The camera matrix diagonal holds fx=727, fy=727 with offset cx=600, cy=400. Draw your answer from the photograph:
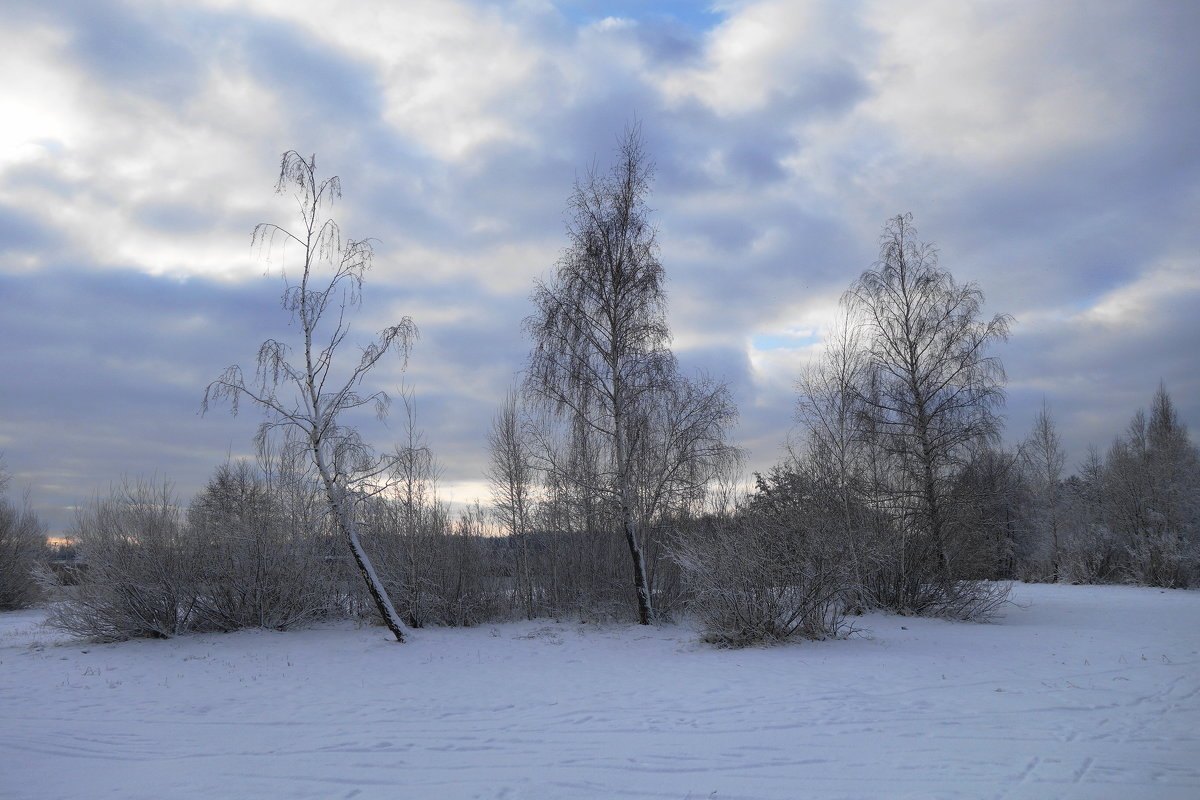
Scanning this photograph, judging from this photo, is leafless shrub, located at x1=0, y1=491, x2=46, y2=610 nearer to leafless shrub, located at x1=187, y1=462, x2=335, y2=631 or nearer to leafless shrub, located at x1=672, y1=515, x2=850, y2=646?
leafless shrub, located at x1=187, y1=462, x2=335, y2=631

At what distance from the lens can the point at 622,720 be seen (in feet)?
24.7

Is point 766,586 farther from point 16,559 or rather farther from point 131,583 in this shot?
point 16,559

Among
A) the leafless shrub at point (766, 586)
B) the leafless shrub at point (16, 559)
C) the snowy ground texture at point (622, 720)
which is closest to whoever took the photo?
the snowy ground texture at point (622, 720)

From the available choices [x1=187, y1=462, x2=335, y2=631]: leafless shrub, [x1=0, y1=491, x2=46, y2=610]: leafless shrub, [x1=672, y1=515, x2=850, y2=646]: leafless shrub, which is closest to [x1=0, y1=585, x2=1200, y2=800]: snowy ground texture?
[x1=672, y1=515, x2=850, y2=646]: leafless shrub

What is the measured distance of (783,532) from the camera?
42.1ft

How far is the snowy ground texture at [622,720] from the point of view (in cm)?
550

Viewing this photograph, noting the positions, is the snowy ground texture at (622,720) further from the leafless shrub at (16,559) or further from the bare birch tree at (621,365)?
the leafless shrub at (16,559)

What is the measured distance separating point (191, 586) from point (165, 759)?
31.6 feet

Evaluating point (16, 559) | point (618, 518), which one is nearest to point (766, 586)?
point (618, 518)

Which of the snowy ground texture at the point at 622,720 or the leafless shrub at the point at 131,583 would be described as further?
the leafless shrub at the point at 131,583

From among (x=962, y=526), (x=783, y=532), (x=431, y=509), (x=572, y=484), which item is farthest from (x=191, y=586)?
(x=962, y=526)

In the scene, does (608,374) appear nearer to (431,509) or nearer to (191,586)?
(431,509)

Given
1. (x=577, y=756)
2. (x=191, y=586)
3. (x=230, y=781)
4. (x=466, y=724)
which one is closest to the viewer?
(x=230, y=781)

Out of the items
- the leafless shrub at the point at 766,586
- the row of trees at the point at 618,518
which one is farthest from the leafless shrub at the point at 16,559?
the leafless shrub at the point at 766,586
